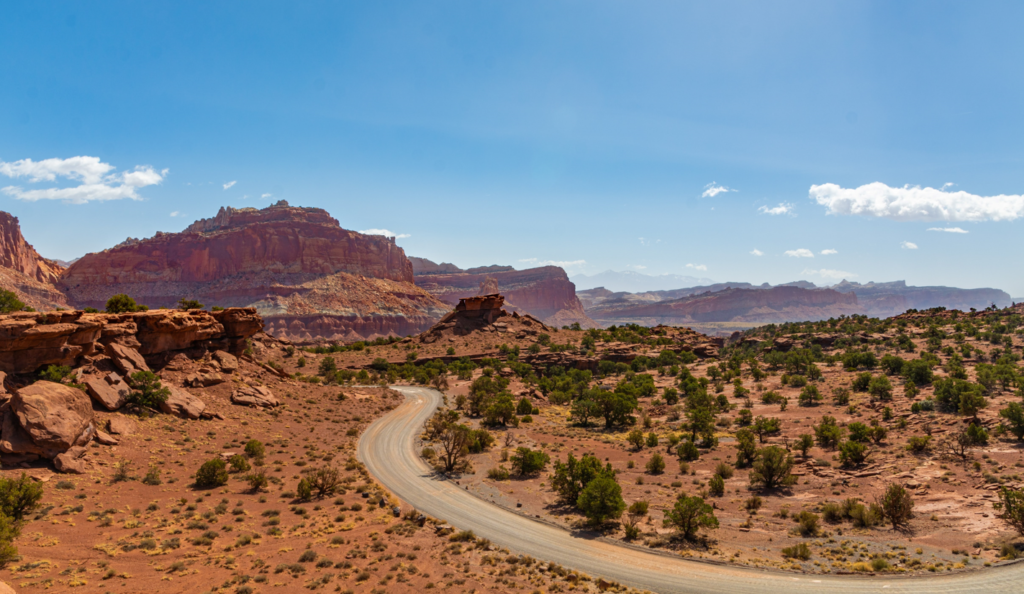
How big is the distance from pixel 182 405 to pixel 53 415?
9.94 m

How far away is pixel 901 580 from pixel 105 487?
34.7 metres

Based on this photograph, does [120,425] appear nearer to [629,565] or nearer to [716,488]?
[629,565]

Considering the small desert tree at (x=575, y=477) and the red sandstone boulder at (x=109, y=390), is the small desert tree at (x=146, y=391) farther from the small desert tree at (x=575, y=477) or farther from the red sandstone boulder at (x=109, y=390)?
the small desert tree at (x=575, y=477)

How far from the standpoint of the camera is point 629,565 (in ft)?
63.6

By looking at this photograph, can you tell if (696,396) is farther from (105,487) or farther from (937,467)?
(105,487)

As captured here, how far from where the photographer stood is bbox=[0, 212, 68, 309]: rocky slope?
125m

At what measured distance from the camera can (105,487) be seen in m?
23.1

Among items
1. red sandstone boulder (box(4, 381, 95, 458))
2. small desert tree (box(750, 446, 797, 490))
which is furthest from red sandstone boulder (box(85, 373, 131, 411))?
small desert tree (box(750, 446, 797, 490))

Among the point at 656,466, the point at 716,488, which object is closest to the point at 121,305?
the point at 656,466

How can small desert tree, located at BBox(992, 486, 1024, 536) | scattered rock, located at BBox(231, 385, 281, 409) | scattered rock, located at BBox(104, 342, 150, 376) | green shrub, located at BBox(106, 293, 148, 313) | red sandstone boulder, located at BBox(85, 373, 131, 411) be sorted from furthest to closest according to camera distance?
green shrub, located at BBox(106, 293, 148, 313) → scattered rock, located at BBox(231, 385, 281, 409) → scattered rock, located at BBox(104, 342, 150, 376) → red sandstone boulder, located at BBox(85, 373, 131, 411) → small desert tree, located at BBox(992, 486, 1024, 536)

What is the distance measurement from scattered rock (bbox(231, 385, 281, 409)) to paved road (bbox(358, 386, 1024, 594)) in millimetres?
15774

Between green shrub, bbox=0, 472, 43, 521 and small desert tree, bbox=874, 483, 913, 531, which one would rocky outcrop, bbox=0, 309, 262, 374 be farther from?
small desert tree, bbox=874, 483, 913, 531

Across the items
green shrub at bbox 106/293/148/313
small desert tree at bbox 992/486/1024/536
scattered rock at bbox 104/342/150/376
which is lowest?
small desert tree at bbox 992/486/1024/536

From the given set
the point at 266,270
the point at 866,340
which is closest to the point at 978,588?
the point at 866,340
